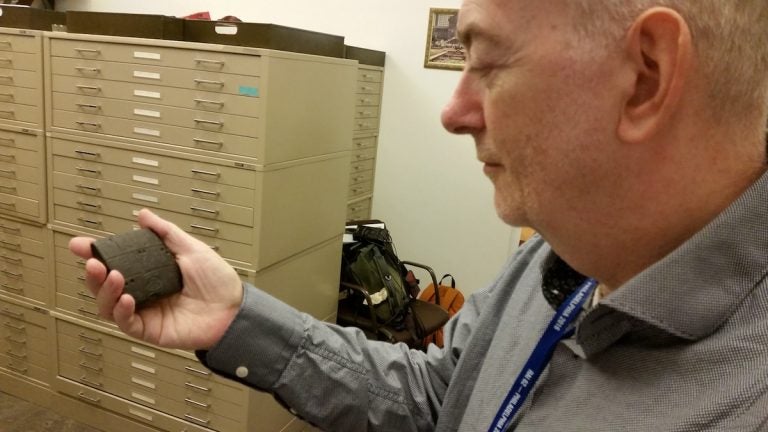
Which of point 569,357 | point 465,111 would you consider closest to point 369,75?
point 465,111

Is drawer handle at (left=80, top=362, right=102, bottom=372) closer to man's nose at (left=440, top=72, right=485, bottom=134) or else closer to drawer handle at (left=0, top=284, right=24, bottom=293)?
drawer handle at (left=0, top=284, right=24, bottom=293)

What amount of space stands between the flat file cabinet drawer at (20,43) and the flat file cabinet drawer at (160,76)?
0.09m

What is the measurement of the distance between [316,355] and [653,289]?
511 mm

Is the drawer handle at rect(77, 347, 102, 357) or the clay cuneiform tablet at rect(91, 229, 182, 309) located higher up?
the clay cuneiform tablet at rect(91, 229, 182, 309)

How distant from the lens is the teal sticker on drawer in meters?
1.86

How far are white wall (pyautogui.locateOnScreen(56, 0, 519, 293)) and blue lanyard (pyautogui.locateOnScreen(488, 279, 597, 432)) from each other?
7.92 feet

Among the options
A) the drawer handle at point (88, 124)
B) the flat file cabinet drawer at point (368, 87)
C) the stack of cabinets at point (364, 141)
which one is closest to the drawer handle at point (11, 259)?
the drawer handle at point (88, 124)

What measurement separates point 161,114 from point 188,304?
1.30 meters

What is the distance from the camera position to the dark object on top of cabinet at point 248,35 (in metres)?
1.87

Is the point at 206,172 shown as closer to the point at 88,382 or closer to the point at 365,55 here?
the point at 88,382

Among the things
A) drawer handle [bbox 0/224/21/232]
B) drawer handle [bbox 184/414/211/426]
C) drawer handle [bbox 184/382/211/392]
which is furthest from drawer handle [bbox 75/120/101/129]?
drawer handle [bbox 184/414/211/426]

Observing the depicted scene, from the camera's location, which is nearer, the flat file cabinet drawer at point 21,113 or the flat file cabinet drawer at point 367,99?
the flat file cabinet drawer at point 21,113

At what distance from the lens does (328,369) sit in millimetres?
911

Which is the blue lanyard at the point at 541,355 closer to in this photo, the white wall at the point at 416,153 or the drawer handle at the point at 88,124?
the drawer handle at the point at 88,124
